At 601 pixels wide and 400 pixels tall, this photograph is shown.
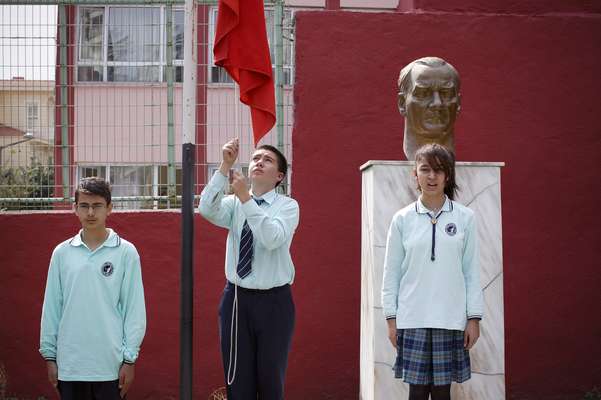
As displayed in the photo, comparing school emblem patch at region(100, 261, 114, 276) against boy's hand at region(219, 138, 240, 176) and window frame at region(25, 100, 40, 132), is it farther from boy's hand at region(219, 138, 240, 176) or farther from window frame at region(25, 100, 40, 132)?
window frame at region(25, 100, 40, 132)

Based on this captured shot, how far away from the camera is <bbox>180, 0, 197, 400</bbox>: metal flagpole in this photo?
317 cm

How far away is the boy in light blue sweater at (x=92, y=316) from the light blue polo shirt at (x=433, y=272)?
3.81ft

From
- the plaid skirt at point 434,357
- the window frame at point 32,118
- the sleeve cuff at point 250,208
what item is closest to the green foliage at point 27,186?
the window frame at point 32,118

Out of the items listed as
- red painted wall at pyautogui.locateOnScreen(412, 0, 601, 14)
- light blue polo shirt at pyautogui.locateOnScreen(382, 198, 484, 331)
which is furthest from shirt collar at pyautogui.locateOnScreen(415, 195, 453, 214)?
red painted wall at pyautogui.locateOnScreen(412, 0, 601, 14)

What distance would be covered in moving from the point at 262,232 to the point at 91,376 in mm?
953

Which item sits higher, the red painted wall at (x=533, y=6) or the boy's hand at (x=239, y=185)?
the red painted wall at (x=533, y=6)

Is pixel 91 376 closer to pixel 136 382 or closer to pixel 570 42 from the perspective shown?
pixel 136 382

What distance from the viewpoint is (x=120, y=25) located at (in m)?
5.59

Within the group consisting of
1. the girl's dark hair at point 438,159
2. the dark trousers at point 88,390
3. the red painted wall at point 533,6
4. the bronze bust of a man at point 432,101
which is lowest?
the dark trousers at point 88,390

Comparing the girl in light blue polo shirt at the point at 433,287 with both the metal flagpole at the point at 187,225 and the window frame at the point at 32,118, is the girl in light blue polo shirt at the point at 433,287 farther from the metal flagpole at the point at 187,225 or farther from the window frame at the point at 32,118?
the window frame at the point at 32,118

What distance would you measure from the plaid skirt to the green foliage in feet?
10.3

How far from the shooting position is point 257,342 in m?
3.41

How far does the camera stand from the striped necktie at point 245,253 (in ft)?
11.1

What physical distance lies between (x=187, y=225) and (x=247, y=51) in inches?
36.0
